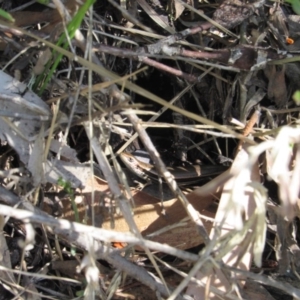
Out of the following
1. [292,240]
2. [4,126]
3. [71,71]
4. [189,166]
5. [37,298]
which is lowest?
[37,298]

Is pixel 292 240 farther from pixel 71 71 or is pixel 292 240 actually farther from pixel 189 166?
pixel 71 71

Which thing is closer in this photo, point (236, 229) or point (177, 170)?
point (236, 229)

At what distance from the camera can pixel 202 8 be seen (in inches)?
54.9

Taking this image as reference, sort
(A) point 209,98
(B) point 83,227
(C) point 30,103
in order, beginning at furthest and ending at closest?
(A) point 209,98, (C) point 30,103, (B) point 83,227

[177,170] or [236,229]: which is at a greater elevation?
[236,229]

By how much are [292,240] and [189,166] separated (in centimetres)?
35

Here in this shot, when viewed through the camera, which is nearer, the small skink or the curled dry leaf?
the curled dry leaf

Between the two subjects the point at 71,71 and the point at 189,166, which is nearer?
the point at 71,71

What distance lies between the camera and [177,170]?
1407 mm

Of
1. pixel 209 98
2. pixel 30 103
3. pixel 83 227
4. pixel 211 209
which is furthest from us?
pixel 209 98

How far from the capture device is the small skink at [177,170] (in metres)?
1.37

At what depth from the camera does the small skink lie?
137 cm

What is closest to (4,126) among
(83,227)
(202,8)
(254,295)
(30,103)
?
(30,103)

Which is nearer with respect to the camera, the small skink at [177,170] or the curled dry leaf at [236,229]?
the curled dry leaf at [236,229]
